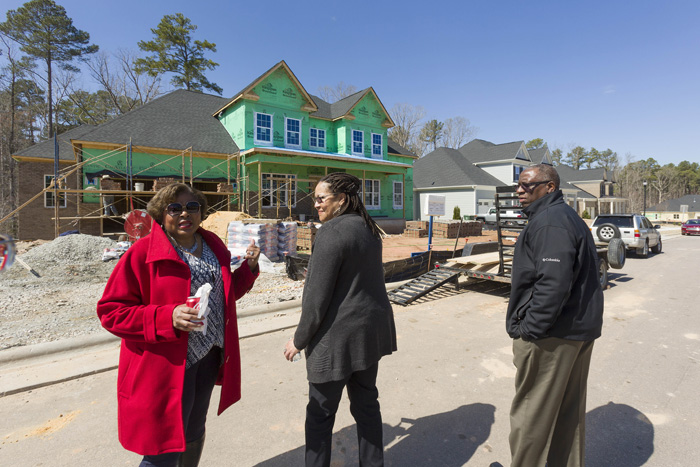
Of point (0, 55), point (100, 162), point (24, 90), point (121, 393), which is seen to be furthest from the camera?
point (24, 90)

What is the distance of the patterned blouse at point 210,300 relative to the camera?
6.21ft

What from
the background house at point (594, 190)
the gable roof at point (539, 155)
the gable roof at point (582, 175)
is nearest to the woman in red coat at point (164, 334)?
the gable roof at point (539, 155)

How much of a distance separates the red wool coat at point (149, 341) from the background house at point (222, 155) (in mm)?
13737

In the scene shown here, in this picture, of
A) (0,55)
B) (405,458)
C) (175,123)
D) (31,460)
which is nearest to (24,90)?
(0,55)

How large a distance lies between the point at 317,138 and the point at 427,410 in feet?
65.3

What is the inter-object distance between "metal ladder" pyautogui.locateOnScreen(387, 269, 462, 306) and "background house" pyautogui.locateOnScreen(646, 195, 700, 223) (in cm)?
5826

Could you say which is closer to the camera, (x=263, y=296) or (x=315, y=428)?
(x=315, y=428)

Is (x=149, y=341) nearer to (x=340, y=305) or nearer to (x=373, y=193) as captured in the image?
(x=340, y=305)

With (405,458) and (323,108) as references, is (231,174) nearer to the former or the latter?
(323,108)

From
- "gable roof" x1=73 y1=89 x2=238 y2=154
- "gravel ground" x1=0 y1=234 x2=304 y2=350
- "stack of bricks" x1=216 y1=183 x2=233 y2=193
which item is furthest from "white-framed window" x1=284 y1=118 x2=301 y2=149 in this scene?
"gravel ground" x1=0 y1=234 x2=304 y2=350

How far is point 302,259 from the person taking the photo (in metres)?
8.12

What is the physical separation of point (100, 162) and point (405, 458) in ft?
57.0

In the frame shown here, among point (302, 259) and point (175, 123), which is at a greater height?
point (175, 123)

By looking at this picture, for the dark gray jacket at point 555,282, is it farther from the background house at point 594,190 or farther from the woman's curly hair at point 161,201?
the background house at point 594,190
